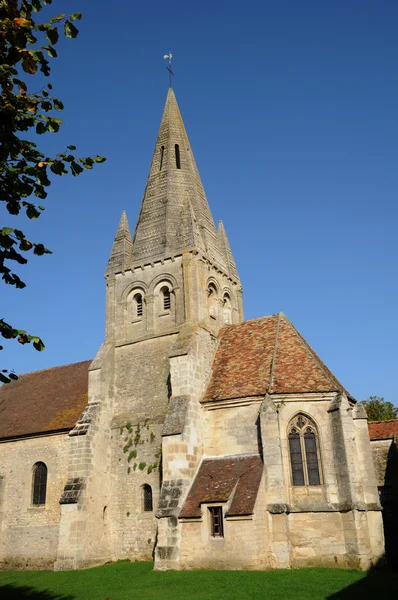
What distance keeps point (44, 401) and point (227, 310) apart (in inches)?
436

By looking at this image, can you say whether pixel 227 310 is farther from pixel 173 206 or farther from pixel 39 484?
pixel 39 484

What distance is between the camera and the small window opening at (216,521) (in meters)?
19.8

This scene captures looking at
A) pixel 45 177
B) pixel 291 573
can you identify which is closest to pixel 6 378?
pixel 45 177

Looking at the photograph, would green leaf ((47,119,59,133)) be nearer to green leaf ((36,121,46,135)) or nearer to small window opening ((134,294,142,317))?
green leaf ((36,121,46,135))

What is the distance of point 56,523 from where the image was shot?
24047 millimetres

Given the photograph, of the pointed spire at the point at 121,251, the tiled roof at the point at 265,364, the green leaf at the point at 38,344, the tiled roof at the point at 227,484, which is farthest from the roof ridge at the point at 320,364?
the green leaf at the point at 38,344

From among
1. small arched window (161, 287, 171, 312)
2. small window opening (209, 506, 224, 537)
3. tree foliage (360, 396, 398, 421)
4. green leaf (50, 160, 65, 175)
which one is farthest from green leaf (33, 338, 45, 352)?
tree foliage (360, 396, 398, 421)

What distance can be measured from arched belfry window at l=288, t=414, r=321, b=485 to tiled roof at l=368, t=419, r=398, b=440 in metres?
8.96

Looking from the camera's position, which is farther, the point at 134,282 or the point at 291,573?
the point at 134,282

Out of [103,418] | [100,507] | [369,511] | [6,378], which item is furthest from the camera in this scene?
[103,418]

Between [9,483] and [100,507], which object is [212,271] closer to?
[100,507]

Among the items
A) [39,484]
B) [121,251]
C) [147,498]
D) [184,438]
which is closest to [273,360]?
[184,438]

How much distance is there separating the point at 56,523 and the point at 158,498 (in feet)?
17.1

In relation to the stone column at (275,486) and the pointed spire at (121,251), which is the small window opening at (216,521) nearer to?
the stone column at (275,486)
